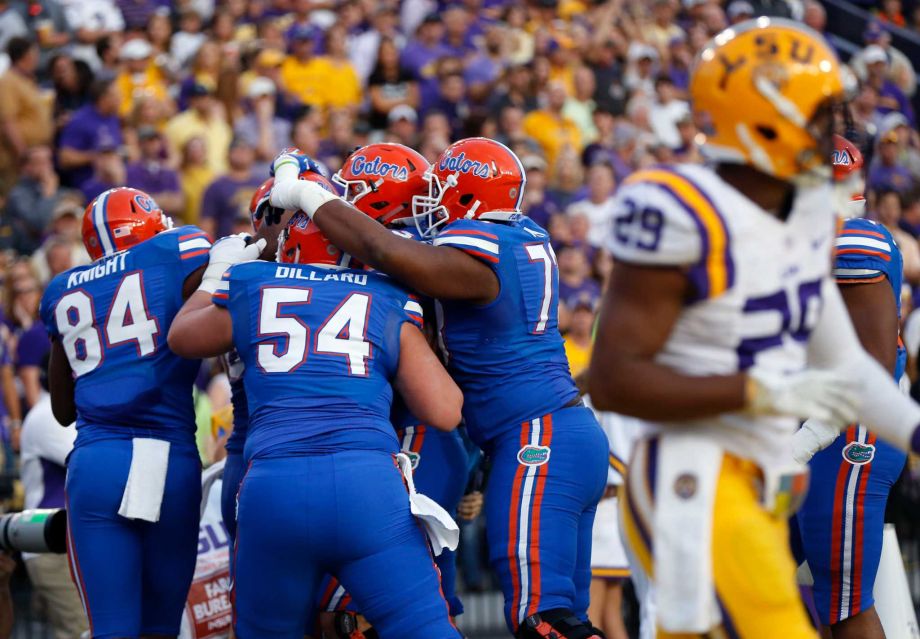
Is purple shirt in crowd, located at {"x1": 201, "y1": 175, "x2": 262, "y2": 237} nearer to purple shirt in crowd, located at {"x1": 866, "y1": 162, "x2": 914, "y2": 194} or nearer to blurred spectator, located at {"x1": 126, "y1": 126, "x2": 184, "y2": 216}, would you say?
blurred spectator, located at {"x1": 126, "y1": 126, "x2": 184, "y2": 216}

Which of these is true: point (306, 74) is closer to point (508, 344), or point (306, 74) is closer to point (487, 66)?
point (487, 66)

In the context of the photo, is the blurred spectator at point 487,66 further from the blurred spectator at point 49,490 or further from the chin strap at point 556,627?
the chin strap at point 556,627

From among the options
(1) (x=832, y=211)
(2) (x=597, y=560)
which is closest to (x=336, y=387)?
(1) (x=832, y=211)

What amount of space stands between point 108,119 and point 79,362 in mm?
Answer: 6232

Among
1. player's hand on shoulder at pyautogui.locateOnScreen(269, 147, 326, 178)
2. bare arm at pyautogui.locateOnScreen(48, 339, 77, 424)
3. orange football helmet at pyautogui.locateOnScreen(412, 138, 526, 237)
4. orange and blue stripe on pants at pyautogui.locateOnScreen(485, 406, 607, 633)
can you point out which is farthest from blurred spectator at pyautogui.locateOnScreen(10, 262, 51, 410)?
orange and blue stripe on pants at pyautogui.locateOnScreen(485, 406, 607, 633)

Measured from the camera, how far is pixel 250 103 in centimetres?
1188

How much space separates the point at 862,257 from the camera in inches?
198

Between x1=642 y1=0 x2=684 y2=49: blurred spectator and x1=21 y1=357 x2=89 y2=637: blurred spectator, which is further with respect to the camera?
x1=642 y1=0 x2=684 y2=49: blurred spectator

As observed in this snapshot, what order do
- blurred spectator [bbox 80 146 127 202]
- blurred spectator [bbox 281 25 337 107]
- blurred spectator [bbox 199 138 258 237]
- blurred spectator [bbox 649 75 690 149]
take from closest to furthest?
blurred spectator [bbox 80 146 127 202], blurred spectator [bbox 199 138 258 237], blurred spectator [bbox 281 25 337 107], blurred spectator [bbox 649 75 690 149]

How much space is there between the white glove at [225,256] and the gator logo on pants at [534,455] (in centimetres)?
122

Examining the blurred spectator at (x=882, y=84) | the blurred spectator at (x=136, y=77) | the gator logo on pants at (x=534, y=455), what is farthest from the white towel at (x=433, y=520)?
the blurred spectator at (x=882, y=84)

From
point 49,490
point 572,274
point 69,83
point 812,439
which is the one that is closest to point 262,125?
point 69,83

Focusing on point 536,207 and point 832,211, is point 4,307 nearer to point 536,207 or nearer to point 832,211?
point 536,207

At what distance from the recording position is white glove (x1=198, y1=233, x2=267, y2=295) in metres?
5.10
